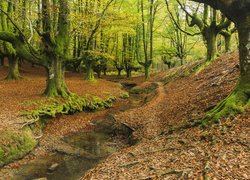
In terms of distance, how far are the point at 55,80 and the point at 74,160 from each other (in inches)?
316

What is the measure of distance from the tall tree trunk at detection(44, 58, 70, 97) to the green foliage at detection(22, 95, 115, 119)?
0.72 m

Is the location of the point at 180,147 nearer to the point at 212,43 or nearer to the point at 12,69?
the point at 212,43

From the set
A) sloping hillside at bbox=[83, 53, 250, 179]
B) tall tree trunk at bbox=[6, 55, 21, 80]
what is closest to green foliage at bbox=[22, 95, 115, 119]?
sloping hillside at bbox=[83, 53, 250, 179]

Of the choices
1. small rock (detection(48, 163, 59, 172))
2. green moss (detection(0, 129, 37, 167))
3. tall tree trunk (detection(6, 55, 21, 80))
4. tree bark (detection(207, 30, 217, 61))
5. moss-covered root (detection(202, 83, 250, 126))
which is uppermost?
tree bark (detection(207, 30, 217, 61))

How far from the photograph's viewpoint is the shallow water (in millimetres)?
8875

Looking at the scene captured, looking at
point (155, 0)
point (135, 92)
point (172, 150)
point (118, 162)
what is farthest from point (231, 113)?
point (155, 0)

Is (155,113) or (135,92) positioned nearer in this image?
(155,113)

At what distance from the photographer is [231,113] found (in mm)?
8133

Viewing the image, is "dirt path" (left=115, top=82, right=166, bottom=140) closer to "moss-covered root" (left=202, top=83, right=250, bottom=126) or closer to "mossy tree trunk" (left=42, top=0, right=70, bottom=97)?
"moss-covered root" (left=202, top=83, right=250, bottom=126)

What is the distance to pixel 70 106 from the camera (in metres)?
16.5

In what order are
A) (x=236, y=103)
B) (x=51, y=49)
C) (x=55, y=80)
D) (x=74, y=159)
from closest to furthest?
(x=236, y=103)
(x=74, y=159)
(x=51, y=49)
(x=55, y=80)

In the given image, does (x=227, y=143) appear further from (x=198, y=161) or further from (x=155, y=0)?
(x=155, y=0)

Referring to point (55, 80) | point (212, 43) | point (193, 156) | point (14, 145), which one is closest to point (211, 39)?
point (212, 43)

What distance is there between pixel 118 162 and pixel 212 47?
13.8 meters
